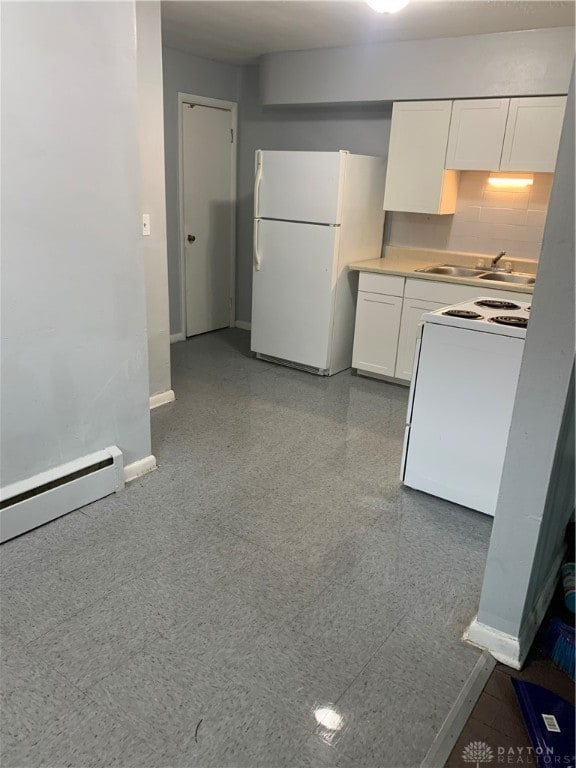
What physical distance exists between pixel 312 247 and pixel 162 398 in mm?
1625

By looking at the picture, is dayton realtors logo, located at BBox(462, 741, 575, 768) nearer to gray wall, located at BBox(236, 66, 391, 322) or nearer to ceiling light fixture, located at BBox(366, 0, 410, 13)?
ceiling light fixture, located at BBox(366, 0, 410, 13)

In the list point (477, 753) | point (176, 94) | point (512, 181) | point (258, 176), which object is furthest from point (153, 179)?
point (477, 753)

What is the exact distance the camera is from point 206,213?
17.7ft

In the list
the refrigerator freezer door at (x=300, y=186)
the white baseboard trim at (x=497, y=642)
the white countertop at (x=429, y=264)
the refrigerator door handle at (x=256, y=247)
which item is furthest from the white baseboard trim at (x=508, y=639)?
the refrigerator door handle at (x=256, y=247)

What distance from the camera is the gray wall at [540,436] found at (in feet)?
5.22

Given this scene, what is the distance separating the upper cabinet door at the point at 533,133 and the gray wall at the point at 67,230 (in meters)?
2.55

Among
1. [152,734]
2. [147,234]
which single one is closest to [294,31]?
[147,234]

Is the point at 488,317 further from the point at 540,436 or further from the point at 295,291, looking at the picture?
the point at 295,291

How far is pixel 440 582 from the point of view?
7.64ft

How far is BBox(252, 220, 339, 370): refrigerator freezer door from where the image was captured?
4402 mm

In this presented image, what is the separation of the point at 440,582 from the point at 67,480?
1714 millimetres

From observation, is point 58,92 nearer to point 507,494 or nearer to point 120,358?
point 120,358

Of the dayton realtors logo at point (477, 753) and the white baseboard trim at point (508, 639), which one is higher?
the white baseboard trim at point (508, 639)

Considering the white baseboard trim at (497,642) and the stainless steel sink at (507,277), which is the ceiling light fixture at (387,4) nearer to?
the stainless steel sink at (507,277)
